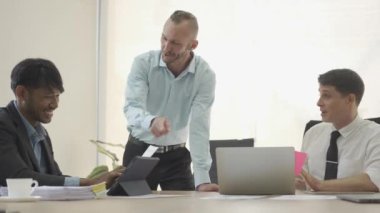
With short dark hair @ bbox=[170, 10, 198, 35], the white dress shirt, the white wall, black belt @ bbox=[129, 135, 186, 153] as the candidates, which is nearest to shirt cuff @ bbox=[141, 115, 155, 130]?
black belt @ bbox=[129, 135, 186, 153]

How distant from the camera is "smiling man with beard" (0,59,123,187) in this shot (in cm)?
222

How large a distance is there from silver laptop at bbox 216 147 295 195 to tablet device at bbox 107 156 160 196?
30 cm

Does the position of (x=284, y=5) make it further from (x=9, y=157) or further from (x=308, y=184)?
(x=9, y=157)

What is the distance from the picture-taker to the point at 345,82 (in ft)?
9.45

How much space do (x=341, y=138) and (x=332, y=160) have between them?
0.38 feet

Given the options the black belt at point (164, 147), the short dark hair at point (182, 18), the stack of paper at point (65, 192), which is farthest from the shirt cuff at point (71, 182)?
the short dark hair at point (182, 18)

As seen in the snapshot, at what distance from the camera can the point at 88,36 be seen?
4777 millimetres

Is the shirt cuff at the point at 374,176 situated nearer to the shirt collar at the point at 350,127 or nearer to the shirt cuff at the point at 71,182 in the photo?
the shirt collar at the point at 350,127

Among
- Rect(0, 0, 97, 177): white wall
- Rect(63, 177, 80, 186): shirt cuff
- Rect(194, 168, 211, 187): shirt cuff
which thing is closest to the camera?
Rect(63, 177, 80, 186): shirt cuff

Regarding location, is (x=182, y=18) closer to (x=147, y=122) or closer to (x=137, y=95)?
(x=137, y=95)

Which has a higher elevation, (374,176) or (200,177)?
(374,176)

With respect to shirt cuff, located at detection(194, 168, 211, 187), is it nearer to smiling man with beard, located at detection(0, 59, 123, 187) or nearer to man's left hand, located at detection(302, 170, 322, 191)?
man's left hand, located at detection(302, 170, 322, 191)

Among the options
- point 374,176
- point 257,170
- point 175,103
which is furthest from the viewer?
point 175,103

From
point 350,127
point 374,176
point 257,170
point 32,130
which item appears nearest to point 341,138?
point 350,127
